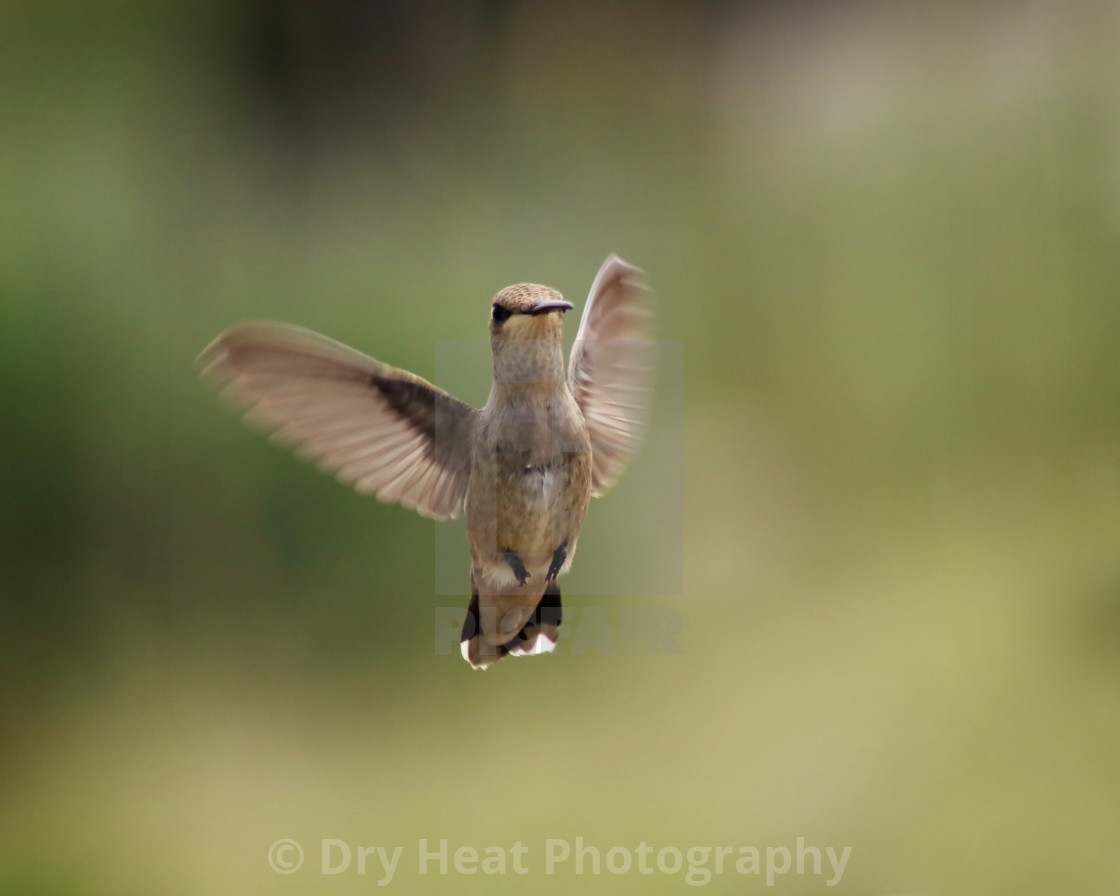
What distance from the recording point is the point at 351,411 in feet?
2.05

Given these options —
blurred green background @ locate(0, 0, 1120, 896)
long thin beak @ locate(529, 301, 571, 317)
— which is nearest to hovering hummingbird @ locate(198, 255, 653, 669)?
long thin beak @ locate(529, 301, 571, 317)

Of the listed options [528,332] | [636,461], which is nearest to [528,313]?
[528,332]

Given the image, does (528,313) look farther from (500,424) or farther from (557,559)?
(557,559)

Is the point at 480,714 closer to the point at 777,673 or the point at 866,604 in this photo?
the point at 777,673

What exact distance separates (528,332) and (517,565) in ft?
0.69

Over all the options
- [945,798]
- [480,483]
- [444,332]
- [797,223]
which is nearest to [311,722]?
[444,332]

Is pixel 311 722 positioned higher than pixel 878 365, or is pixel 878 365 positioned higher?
pixel 878 365

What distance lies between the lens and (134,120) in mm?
1391

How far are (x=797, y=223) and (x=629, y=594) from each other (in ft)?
2.28

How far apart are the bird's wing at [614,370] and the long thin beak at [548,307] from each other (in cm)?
15

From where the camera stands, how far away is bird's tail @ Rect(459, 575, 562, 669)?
→ 2.35 ft

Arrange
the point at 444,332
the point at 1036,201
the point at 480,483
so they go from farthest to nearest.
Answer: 1. the point at 1036,201
2. the point at 444,332
3. the point at 480,483

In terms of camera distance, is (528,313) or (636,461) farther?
(636,461)

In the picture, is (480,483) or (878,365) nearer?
(480,483)
